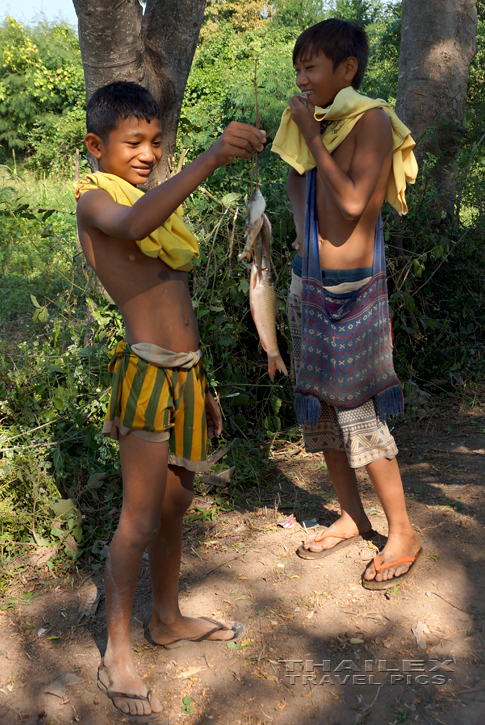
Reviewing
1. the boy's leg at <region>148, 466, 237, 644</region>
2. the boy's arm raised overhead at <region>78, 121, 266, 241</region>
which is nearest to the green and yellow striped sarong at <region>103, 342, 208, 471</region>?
the boy's leg at <region>148, 466, 237, 644</region>

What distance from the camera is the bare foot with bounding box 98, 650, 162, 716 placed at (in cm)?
187

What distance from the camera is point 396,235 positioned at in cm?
428

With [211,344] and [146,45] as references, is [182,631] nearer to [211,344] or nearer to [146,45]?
[211,344]

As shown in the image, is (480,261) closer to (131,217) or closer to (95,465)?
(95,465)

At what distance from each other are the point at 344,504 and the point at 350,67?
1.81 metres

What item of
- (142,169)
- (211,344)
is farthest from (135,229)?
(211,344)

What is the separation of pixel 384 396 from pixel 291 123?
1158 mm

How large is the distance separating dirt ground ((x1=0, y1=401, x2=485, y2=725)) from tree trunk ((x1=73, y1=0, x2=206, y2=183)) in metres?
2.32

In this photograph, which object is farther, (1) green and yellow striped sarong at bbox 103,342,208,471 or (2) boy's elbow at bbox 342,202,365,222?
(2) boy's elbow at bbox 342,202,365,222

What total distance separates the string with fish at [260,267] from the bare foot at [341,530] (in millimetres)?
938

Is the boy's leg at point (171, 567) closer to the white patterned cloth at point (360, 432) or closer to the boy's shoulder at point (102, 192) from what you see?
the white patterned cloth at point (360, 432)

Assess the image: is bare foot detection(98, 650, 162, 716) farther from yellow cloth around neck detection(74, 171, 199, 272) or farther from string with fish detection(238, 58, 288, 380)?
yellow cloth around neck detection(74, 171, 199, 272)

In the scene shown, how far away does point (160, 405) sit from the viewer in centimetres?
183

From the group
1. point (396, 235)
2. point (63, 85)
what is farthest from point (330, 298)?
point (63, 85)
